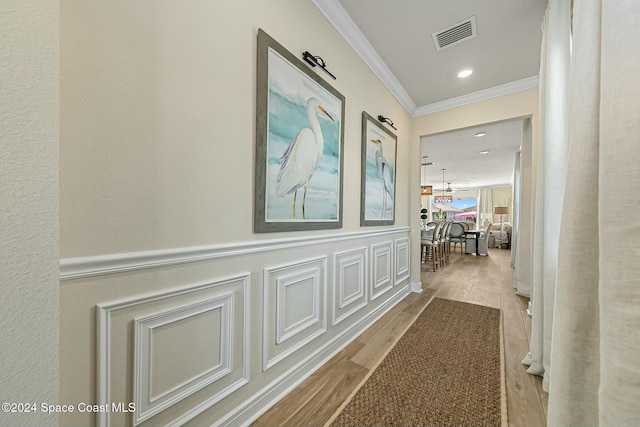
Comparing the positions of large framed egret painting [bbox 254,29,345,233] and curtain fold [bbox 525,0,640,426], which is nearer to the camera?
curtain fold [bbox 525,0,640,426]

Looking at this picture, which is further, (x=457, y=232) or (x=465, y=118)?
(x=457, y=232)

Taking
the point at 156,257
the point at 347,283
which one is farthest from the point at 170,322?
the point at 347,283

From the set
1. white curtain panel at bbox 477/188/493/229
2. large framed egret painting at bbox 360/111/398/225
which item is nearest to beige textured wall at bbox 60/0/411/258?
large framed egret painting at bbox 360/111/398/225

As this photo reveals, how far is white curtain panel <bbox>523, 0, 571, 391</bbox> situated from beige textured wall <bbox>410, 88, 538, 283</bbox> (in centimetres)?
129

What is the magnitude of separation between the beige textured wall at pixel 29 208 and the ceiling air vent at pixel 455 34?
2.42 metres

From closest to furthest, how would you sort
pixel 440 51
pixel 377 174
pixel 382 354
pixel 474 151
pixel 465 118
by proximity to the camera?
pixel 382 354 < pixel 440 51 < pixel 377 174 < pixel 465 118 < pixel 474 151

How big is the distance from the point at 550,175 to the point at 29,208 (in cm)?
228

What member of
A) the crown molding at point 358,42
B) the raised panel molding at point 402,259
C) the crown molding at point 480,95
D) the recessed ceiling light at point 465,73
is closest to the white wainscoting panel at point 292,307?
the raised panel molding at point 402,259

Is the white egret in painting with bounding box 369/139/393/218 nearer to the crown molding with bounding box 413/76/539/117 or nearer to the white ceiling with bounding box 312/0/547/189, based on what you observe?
the white ceiling with bounding box 312/0/547/189

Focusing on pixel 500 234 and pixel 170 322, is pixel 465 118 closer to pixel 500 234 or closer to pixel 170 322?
pixel 170 322

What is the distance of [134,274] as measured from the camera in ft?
2.77

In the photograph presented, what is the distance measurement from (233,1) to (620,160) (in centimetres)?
156

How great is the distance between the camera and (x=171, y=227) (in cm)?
94

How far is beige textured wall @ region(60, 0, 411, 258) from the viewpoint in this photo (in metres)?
0.74
